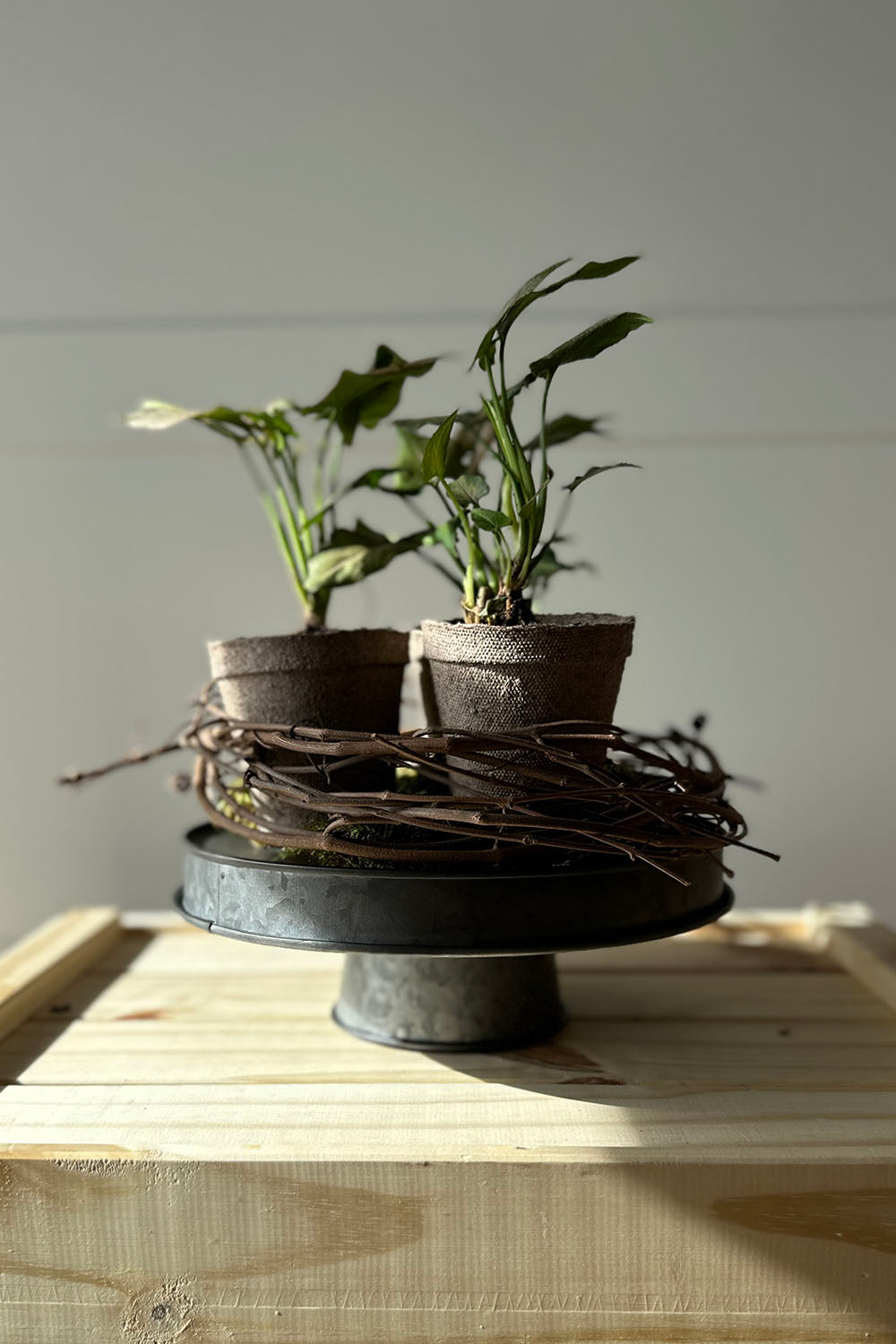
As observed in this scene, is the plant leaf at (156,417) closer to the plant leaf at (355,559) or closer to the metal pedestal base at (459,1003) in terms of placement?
the plant leaf at (355,559)

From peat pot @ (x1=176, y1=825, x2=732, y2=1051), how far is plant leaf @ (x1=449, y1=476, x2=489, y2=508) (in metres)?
0.20

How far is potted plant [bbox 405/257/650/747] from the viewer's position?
0.57 meters

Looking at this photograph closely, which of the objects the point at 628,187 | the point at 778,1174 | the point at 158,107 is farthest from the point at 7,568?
the point at 778,1174

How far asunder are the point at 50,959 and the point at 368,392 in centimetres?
49

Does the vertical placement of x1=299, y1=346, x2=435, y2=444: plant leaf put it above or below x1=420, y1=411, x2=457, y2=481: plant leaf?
above

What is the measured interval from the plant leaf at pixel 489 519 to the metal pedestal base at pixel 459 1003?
26cm

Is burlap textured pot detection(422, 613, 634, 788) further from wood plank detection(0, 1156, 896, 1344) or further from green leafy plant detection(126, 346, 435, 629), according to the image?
wood plank detection(0, 1156, 896, 1344)

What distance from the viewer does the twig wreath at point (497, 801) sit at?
550 millimetres

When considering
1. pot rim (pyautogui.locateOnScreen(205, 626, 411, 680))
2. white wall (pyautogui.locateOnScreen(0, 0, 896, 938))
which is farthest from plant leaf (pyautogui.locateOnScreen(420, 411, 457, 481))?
white wall (pyautogui.locateOnScreen(0, 0, 896, 938))

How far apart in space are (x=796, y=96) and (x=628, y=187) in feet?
0.70

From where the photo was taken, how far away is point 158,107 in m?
1.26

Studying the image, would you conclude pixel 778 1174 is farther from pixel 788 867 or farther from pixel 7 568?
pixel 7 568

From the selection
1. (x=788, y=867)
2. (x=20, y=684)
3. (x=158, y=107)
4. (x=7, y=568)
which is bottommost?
(x=788, y=867)

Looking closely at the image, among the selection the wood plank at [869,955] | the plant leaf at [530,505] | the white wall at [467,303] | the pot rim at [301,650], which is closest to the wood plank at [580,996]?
the wood plank at [869,955]
